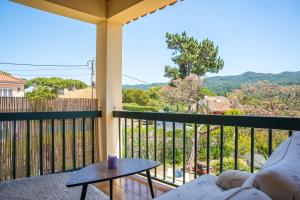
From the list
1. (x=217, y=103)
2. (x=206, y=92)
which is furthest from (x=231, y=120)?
(x=206, y=92)

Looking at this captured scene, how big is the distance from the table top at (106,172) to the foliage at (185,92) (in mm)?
2974

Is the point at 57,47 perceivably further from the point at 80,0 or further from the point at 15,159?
the point at 15,159

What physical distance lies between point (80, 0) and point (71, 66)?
2122 millimetres

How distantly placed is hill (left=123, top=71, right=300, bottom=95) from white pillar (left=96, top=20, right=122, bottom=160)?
740mm

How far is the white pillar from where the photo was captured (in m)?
3.32

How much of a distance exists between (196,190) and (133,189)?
5.23 feet

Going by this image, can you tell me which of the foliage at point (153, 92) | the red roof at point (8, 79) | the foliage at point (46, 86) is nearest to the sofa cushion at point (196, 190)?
the foliage at point (46, 86)

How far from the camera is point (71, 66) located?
490 centimetres

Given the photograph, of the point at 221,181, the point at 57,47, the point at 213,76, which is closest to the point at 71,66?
the point at 57,47

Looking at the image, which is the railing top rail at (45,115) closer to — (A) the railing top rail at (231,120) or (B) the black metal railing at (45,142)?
(B) the black metal railing at (45,142)

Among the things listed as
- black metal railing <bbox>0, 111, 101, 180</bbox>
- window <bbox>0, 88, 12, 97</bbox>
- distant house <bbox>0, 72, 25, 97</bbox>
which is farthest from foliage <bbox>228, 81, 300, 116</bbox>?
window <bbox>0, 88, 12, 97</bbox>

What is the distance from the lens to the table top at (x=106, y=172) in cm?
157

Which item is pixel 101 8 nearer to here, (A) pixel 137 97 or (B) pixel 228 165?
(A) pixel 137 97

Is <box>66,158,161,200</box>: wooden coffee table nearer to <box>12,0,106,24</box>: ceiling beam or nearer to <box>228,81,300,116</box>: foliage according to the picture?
<box>12,0,106,24</box>: ceiling beam
